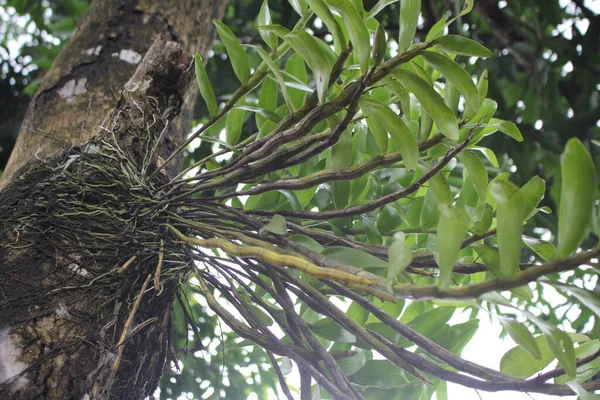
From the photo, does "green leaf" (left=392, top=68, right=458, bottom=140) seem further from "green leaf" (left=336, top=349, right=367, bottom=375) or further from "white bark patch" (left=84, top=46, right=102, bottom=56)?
"white bark patch" (left=84, top=46, right=102, bottom=56)

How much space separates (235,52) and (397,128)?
21cm

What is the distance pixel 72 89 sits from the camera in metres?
0.75

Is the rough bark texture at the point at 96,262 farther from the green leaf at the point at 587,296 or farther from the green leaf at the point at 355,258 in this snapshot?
the green leaf at the point at 587,296

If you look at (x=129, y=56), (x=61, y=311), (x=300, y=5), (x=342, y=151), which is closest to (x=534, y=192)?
(x=342, y=151)

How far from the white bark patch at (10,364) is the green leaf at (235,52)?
1.06 feet

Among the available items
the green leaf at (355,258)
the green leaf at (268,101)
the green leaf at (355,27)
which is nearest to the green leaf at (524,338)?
the green leaf at (355,258)

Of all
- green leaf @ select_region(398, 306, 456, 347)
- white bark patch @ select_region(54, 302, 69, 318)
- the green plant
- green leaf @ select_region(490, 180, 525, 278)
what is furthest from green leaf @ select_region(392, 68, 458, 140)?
white bark patch @ select_region(54, 302, 69, 318)

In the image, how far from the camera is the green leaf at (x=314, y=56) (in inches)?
17.5

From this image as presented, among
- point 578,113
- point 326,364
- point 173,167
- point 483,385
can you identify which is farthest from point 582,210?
point 578,113

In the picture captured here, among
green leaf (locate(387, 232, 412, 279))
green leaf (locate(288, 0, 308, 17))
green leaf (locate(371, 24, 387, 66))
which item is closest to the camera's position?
green leaf (locate(387, 232, 412, 279))

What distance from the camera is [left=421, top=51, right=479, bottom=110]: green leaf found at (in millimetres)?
433

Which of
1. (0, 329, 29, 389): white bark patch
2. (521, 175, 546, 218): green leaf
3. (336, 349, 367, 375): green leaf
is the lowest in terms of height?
(0, 329, 29, 389): white bark patch

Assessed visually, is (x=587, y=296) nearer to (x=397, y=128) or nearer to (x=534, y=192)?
(x=534, y=192)

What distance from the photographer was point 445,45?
1.41 feet
